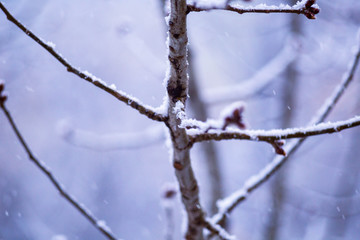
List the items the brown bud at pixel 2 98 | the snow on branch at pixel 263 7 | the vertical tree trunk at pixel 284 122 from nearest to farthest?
the snow on branch at pixel 263 7 → the brown bud at pixel 2 98 → the vertical tree trunk at pixel 284 122

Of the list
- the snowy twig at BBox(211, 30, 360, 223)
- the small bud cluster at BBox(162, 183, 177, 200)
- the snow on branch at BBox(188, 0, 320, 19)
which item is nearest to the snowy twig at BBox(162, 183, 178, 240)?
the small bud cluster at BBox(162, 183, 177, 200)

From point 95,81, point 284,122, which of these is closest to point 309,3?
point 95,81

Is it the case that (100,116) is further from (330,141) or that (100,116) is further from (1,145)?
(330,141)

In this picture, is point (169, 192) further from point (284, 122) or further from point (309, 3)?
point (284, 122)

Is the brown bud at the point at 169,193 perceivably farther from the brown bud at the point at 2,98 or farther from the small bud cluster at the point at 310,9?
the small bud cluster at the point at 310,9

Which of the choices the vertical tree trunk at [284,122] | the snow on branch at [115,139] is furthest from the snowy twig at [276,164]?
the vertical tree trunk at [284,122]

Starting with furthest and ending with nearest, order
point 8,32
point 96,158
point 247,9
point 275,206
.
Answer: point 96,158 → point 275,206 → point 8,32 → point 247,9

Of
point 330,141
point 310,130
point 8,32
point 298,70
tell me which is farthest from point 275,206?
point 330,141
